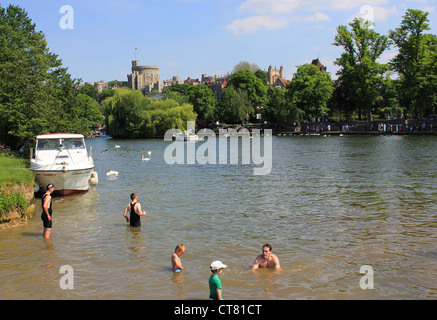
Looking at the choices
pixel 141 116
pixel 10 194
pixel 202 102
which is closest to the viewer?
pixel 10 194

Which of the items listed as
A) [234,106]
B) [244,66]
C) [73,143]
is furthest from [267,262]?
[244,66]

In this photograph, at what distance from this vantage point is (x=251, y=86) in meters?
136

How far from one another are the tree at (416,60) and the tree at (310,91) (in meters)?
22.2

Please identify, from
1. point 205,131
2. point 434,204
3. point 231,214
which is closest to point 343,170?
point 434,204

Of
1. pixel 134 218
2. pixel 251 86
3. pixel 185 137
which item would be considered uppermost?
pixel 251 86

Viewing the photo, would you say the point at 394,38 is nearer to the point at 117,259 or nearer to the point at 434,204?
the point at 434,204

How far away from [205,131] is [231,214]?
4212 inches

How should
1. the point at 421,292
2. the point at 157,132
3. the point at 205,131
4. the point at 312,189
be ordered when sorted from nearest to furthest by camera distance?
the point at 421,292 < the point at 312,189 < the point at 157,132 < the point at 205,131

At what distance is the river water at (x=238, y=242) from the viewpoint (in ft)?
37.6

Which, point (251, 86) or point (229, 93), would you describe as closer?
point (229, 93)

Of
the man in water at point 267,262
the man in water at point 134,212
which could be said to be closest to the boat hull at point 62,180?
the man in water at point 134,212

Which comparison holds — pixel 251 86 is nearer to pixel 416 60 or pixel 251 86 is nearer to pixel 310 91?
pixel 310 91

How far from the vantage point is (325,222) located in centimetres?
1839

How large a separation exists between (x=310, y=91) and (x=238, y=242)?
9494cm
